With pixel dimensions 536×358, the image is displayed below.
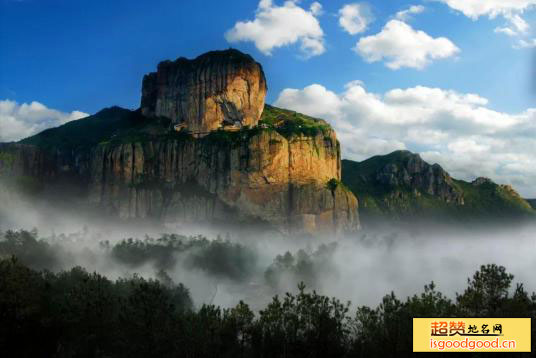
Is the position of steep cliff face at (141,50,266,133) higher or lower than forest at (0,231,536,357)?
higher

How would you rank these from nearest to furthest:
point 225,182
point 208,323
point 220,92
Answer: point 208,323
point 225,182
point 220,92

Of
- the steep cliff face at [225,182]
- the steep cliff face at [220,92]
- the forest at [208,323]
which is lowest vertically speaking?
the forest at [208,323]

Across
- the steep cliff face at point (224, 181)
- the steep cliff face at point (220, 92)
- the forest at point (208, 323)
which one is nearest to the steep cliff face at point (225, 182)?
the steep cliff face at point (224, 181)

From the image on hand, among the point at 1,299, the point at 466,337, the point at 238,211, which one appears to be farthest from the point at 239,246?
the point at 466,337

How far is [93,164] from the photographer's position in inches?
7623

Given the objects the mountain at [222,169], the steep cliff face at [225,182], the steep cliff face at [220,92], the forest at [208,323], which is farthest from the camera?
the steep cliff face at [220,92]

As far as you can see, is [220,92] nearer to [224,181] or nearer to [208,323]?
[224,181]

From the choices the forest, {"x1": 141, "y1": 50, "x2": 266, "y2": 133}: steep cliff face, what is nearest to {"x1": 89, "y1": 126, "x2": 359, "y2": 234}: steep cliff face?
{"x1": 141, "y1": 50, "x2": 266, "y2": 133}: steep cliff face

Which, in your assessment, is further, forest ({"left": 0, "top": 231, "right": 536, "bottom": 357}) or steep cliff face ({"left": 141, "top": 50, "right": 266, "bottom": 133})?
steep cliff face ({"left": 141, "top": 50, "right": 266, "bottom": 133})

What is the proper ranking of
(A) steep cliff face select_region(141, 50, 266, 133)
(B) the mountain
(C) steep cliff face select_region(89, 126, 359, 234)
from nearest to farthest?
(C) steep cliff face select_region(89, 126, 359, 234) < (B) the mountain < (A) steep cliff face select_region(141, 50, 266, 133)

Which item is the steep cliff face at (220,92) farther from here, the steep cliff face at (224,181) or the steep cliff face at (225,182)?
the steep cliff face at (225,182)

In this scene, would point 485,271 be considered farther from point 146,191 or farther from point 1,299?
point 146,191

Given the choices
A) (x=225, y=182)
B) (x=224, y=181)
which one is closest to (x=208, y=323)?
(x=225, y=182)

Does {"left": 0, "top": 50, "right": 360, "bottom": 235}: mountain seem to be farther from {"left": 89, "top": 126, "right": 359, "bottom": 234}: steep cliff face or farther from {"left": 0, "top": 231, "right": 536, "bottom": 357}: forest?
{"left": 0, "top": 231, "right": 536, "bottom": 357}: forest
